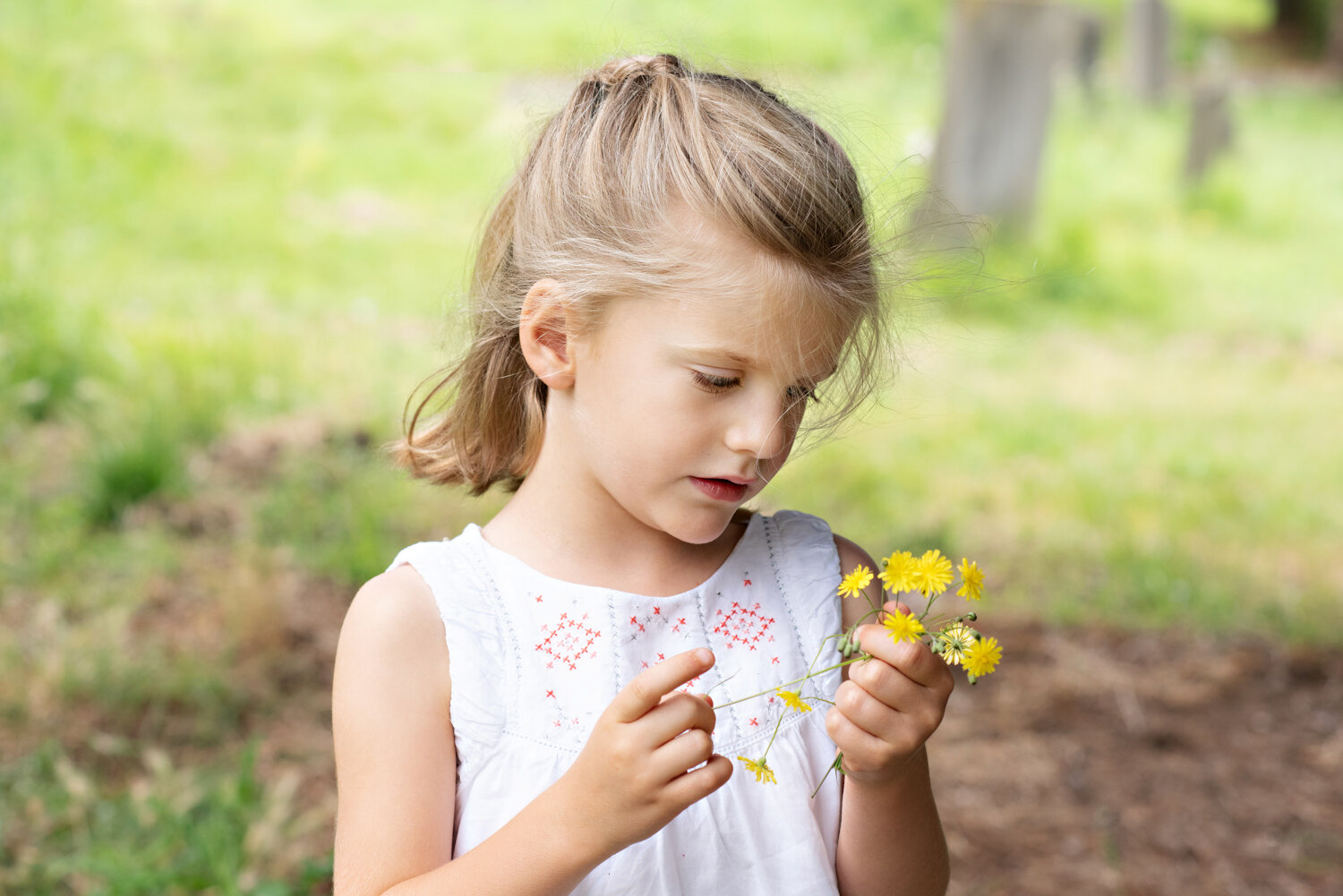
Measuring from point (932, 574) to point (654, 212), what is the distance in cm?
46

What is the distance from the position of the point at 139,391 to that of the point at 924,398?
275 cm

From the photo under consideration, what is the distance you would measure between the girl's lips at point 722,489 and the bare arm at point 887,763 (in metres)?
0.19

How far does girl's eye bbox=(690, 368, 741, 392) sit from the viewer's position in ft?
4.07

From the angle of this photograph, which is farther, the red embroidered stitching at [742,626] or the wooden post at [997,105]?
the wooden post at [997,105]

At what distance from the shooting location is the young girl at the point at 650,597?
3.90ft

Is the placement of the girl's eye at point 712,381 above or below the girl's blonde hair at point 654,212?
below

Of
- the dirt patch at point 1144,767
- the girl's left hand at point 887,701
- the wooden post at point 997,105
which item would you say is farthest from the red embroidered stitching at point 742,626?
the wooden post at point 997,105

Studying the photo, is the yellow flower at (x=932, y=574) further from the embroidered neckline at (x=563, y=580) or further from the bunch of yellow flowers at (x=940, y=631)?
the embroidered neckline at (x=563, y=580)

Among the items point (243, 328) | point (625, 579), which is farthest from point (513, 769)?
point (243, 328)

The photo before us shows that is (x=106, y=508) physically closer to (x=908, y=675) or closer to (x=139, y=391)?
(x=139, y=391)

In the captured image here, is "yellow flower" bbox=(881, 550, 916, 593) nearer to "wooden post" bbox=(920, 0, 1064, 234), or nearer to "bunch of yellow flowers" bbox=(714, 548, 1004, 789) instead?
"bunch of yellow flowers" bbox=(714, 548, 1004, 789)

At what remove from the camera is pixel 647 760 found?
1119 mm

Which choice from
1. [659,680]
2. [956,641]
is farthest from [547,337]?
[956,641]

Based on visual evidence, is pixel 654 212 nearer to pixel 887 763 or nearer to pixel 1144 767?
pixel 887 763
